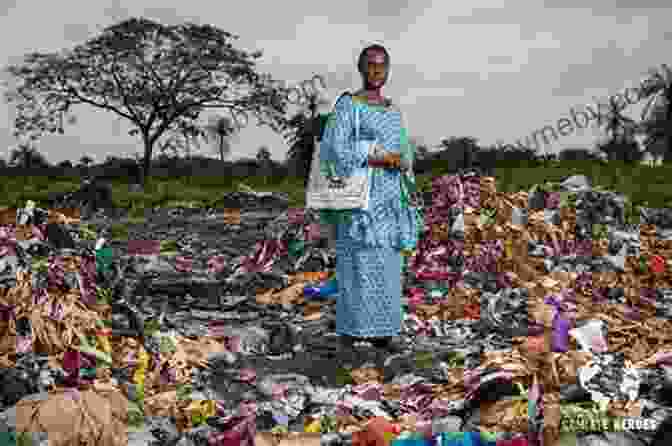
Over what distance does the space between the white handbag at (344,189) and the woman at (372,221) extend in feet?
0.12

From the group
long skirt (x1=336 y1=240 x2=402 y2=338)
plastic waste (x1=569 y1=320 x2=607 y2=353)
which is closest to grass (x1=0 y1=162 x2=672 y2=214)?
long skirt (x1=336 y1=240 x2=402 y2=338)

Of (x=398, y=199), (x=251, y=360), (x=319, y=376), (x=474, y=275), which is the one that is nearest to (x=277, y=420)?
(x=319, y=376)

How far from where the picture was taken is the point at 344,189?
4.19 m

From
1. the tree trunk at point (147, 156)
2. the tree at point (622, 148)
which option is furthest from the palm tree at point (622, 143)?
the tree trunk at point (147, 156)

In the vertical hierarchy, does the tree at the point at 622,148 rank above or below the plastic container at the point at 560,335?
above

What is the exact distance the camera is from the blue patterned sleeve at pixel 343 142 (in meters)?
4.21

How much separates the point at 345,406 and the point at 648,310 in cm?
328

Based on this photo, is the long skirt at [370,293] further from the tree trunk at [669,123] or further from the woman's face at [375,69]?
the tree trunk at [669,123]

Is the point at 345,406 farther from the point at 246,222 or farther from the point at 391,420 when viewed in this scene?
the point at 246,222

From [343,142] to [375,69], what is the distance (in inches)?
18.4

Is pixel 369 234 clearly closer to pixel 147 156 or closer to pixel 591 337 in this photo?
pixel 591 337

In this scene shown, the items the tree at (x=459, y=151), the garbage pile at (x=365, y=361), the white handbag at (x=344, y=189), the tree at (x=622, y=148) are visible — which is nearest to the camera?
the garbage pile at (x=365, y=361)

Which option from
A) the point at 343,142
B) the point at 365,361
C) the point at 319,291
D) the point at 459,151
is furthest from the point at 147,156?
the point at 365,361

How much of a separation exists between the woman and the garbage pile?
0.80ft
